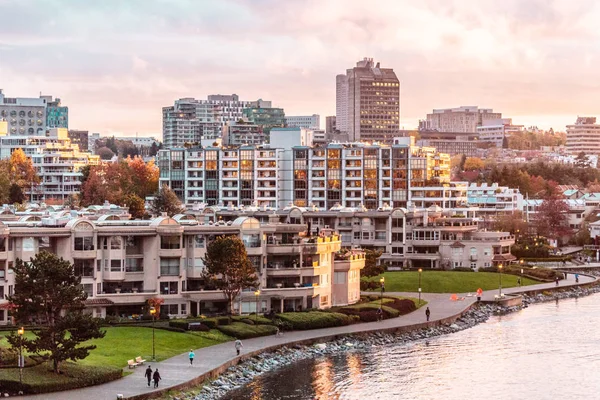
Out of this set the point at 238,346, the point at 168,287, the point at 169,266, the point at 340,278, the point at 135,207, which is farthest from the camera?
the point at 135,207

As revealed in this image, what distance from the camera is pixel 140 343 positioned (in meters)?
78.4

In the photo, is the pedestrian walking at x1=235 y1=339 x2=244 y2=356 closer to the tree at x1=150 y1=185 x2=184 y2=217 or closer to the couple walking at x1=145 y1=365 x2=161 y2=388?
the couple walking at x1=145 y1=365 x2=161 y2=388

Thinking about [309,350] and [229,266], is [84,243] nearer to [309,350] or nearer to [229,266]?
[229,266]

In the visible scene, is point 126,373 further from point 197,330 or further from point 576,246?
point 576,246

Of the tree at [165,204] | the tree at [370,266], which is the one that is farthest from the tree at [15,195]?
the tree at [370,266]

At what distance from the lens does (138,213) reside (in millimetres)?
151125

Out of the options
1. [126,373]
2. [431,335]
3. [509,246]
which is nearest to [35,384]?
[126,373]

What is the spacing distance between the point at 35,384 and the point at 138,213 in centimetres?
8977

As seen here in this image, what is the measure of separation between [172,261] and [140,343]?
15.7 m

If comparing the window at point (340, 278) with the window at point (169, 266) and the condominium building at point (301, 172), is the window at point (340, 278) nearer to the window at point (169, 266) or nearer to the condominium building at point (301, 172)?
the window at point (169, 266)

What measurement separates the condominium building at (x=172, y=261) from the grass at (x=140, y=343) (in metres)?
7.34

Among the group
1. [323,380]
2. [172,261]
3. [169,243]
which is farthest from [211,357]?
[169,243]

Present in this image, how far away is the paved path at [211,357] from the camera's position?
62.7 meters

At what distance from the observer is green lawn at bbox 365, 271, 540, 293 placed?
125 meters
